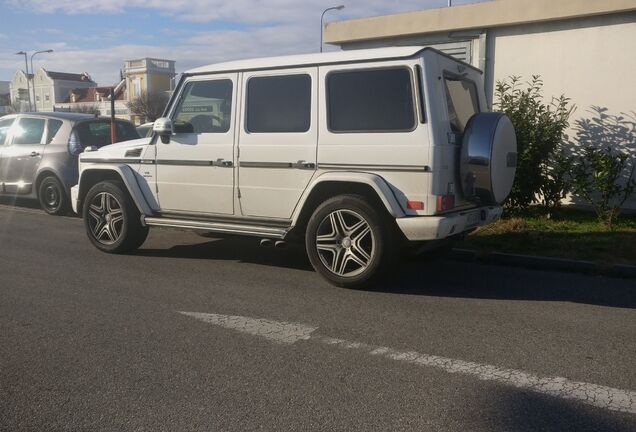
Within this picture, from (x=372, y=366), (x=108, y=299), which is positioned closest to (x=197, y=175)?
(x=108, y=299)

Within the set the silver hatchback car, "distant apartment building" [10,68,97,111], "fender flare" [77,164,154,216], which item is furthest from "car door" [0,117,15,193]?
"distant apartment building" [10,68,97,111]

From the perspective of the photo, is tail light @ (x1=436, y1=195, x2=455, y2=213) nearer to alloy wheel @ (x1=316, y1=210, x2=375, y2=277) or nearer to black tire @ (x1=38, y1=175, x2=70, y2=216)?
alloy wheel @ (x1=316, y1=210, x2=375, y2=277)

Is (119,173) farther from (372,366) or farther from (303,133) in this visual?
(372,366)

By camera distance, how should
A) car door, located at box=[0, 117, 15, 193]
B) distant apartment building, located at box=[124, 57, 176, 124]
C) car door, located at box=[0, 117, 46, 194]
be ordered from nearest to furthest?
car door, located at box=[0, 117, 46, 194] → car door, located at box=[0, 117, 15, 193] → distant apartment building, located at box=[124, 57, 176, 124]

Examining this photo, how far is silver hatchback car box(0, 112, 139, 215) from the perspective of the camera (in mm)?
11070

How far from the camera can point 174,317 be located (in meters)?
5.07

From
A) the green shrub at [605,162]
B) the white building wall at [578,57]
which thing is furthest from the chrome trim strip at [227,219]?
the white building wall at [578,57]

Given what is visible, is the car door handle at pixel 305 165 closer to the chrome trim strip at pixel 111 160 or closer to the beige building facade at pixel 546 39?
the chrome trim strip at pixel 111 160

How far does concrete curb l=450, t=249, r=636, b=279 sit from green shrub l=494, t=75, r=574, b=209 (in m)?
2.39

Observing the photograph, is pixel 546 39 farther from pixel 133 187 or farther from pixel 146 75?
pixel 146 75

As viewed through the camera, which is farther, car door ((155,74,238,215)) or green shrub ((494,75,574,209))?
green shrub ((494,75,574,209))

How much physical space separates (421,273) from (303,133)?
1947mm

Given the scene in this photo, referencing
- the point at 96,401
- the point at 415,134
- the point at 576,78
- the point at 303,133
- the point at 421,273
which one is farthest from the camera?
the point at 576,78

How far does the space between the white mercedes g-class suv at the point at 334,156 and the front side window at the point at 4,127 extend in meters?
6.18
